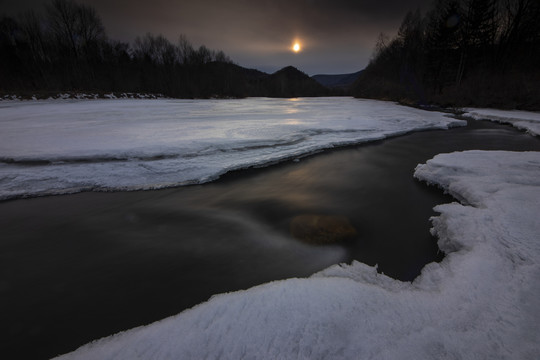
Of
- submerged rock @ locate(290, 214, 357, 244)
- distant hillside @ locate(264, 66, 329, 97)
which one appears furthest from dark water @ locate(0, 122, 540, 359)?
distant hillside @ locate(264, 66, 329, 97)

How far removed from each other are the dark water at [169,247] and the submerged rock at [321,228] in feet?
0.28

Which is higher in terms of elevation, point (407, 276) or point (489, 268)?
point (489, 268)

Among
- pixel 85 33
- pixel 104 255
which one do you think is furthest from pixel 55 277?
pixel 85 33

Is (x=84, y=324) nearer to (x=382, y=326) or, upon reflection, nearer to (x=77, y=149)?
(x=382, y=326)

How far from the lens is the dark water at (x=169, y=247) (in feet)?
5.45

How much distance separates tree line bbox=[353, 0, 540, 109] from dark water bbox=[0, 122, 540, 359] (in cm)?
1689

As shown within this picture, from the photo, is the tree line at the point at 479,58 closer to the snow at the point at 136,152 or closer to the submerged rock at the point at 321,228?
the snow at the point at 136,152

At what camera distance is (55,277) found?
1.96 metres

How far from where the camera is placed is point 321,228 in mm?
2678

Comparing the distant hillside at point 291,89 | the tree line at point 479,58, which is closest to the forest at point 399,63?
the tree line at point 479,58

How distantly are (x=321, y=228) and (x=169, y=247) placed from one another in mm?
1684

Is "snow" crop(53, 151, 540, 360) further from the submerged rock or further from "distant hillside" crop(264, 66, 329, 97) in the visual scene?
"distant hillside" crop(264, 66, 329, 97)

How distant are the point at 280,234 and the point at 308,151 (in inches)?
125

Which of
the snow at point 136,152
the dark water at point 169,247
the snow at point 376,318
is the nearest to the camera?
the snow at point 376,318
